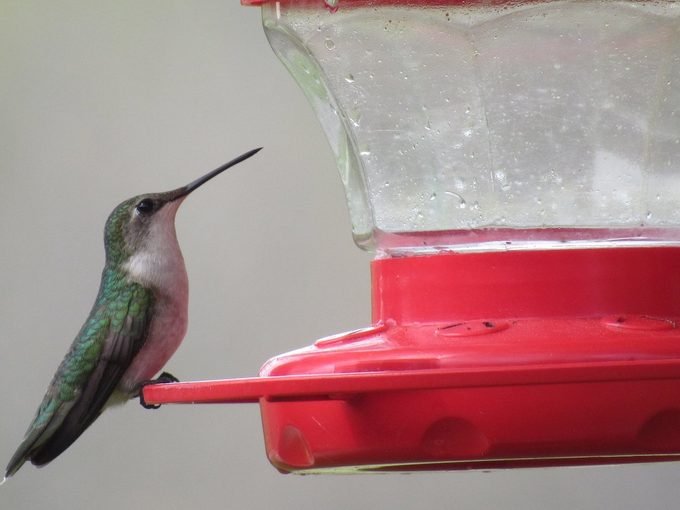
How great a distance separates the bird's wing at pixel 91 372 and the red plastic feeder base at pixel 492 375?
52.0 inches

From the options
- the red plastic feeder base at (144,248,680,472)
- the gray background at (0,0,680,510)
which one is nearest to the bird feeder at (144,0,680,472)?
the red plastic feeder base at (144,248,680,472)

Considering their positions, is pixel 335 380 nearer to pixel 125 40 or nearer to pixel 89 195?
pixel 89 195

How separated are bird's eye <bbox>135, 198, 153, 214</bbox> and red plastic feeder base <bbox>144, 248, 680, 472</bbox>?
1.64 meters

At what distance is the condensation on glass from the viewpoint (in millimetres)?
3008

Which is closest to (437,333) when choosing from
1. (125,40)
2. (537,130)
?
(537,130)

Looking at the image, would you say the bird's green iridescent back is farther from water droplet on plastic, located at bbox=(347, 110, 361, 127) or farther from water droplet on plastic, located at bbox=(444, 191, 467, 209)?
water droplet on plastic, located at bbox=(444, 191, 467, 209)

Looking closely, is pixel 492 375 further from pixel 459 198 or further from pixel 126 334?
pixel 126 334

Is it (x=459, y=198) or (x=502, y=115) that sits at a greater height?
(x=502, y=115)

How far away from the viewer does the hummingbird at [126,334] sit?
4148mm

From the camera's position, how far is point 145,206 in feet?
14.6

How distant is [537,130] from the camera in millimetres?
3174

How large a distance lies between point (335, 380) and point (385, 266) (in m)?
0.65

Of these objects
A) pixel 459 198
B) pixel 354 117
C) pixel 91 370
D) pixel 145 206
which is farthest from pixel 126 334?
pixel 459 198

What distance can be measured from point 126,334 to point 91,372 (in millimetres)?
180
